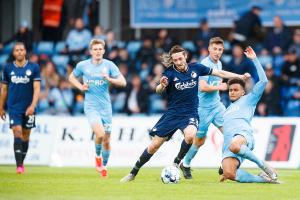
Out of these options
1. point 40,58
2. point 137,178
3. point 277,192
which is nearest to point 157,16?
point 40,58

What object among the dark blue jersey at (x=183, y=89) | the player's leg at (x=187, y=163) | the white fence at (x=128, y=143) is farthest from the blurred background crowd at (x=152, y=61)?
the dark blue jersey at (x=183, y=89)

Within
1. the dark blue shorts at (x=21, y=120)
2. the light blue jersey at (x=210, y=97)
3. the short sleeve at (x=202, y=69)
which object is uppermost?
the short sleeve at (x=202, y=69)

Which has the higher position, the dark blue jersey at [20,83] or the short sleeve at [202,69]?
the short sleeve at [202,69]

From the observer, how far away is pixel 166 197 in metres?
13.3

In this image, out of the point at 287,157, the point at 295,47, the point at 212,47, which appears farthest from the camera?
the point at 295,47

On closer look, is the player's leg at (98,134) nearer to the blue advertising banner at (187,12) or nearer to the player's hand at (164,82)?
the player's hand at (164,82)

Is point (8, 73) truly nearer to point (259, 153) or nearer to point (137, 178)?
point (137, 178)

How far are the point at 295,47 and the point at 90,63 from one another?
370 inches

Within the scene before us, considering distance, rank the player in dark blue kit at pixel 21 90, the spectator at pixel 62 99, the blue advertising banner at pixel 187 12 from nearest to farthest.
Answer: the player in dark blue kit at pixel 21 90 → the spectator at pixel 62 99 → the blue advertising banner at pixel 187 12

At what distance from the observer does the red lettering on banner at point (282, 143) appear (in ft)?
69.7

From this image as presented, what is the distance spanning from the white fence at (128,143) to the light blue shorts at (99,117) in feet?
12.2

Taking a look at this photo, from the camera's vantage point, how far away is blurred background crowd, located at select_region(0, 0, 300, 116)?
25.2m

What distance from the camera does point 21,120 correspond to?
19.1 meters

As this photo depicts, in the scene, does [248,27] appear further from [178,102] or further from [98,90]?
[178,102]
